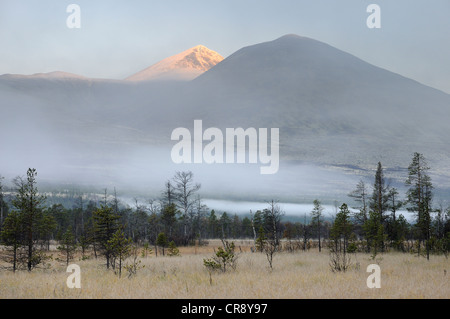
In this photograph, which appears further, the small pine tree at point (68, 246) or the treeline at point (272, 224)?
the small pine tree at point (68, 246)

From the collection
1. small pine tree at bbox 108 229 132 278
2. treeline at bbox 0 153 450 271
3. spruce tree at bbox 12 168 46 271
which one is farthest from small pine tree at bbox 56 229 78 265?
small pine tree at bbox 108 229 132 278

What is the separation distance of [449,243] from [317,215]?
16075mm

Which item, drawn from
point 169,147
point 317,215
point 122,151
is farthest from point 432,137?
point 317,215

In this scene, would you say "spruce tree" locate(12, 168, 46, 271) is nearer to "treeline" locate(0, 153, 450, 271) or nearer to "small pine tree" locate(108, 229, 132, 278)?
"treeline" locate(0, 153, 450, 271)

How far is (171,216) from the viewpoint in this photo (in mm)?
45281

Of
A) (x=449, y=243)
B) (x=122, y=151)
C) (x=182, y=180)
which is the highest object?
(x=122, y=151)

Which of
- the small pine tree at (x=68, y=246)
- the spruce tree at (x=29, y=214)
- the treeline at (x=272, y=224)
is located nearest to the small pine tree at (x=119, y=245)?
the treeline at (x=272, y=224)

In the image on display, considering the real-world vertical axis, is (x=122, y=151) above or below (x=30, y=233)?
above

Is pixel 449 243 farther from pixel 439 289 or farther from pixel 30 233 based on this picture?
pixel 30 233

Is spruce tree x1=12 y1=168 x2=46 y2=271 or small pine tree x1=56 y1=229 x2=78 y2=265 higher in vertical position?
spruce tree x1=12 y1=168 x2=46 y2=271

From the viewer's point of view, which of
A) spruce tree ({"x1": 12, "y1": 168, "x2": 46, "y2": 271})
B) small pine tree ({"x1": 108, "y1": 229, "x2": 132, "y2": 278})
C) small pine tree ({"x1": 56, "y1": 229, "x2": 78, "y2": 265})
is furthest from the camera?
small pine tree ({"x1": 56, "y1": 229, "x2": 78, "y2": 265})

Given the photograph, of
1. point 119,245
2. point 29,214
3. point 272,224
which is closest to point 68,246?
point 29,214

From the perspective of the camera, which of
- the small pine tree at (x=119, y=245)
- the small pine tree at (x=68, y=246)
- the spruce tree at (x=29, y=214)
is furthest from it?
the small pine tree at (x=68, y=246)

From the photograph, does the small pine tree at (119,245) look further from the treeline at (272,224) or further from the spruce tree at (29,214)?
the spruce tree at (29,214)
